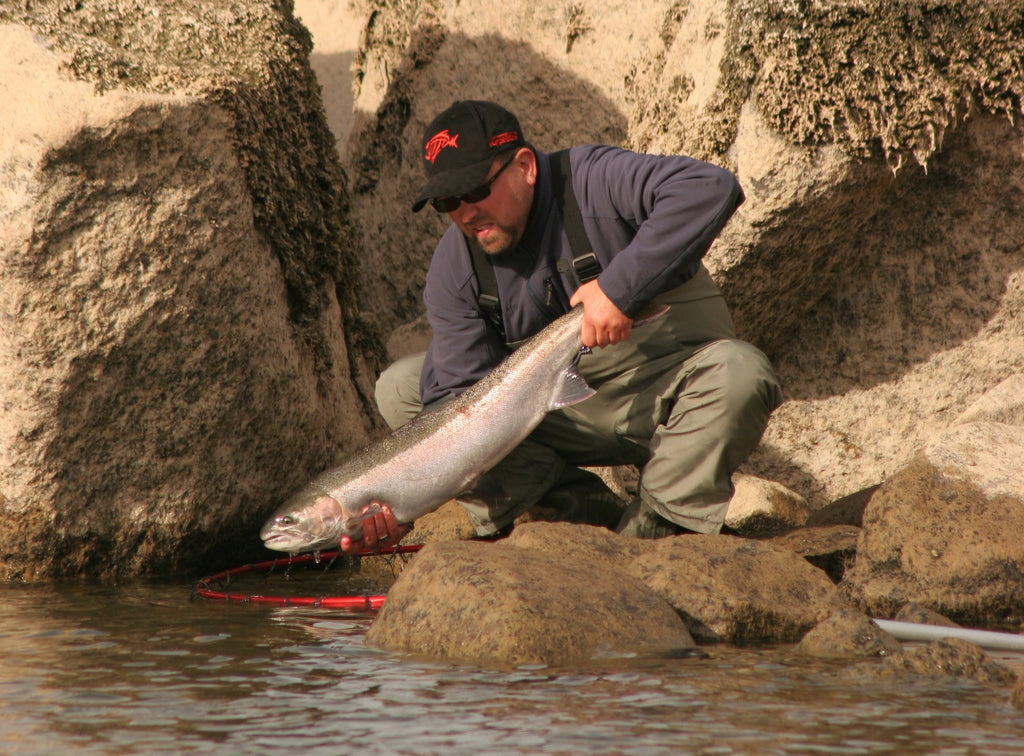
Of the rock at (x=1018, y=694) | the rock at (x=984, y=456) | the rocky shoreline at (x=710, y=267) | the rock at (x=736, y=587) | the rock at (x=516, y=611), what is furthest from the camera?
the rock at (x=984, y=456)

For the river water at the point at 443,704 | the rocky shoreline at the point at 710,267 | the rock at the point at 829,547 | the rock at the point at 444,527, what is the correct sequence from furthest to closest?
1. the rock at the point at 444,527
2. the rock at the point at 829,547
3. the rocky shoreline at the point at 710,267
4. the river water at the point at 443,704

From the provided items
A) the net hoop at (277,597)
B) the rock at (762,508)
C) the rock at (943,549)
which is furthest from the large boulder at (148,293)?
the rock at (943,549)

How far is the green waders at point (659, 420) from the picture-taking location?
496 centimetres

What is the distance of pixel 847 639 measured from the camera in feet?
12.2

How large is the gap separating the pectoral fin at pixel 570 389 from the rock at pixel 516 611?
37.4 inches

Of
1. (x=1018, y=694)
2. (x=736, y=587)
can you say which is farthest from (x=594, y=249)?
(x=1018, y=694)

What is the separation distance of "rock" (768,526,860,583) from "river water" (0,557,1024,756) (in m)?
1.29

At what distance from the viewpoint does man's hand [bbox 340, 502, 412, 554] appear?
4906mm

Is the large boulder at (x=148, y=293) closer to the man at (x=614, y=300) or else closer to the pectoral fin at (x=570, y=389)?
the man at (x=614, y=300)

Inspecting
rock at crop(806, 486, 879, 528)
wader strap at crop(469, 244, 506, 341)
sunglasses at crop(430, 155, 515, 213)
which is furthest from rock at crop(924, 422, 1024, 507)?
sunglasses at crop(430, 155, 515, 213)

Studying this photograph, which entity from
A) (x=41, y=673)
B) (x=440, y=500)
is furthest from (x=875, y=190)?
(x=41, y=673)

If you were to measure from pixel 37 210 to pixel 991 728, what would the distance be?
3928 mm

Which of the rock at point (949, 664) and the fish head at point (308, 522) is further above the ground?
the fish head at point (308, 522)

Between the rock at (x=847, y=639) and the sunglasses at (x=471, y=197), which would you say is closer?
the rock at (x=847, y=639)
